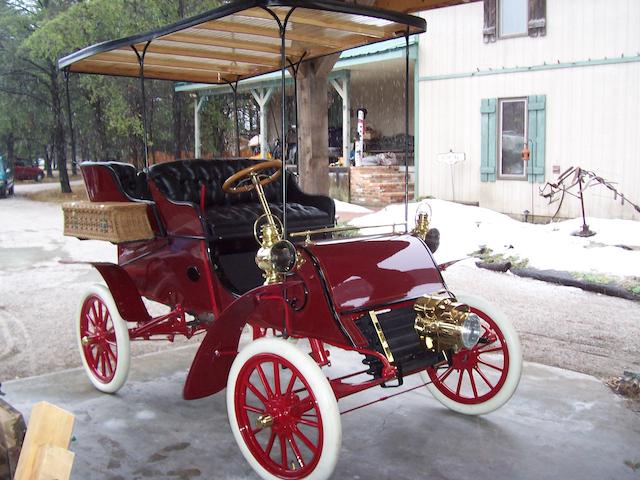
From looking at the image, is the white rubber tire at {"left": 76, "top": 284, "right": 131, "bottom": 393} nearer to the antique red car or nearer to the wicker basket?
the antique red car

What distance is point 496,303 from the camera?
6160mm

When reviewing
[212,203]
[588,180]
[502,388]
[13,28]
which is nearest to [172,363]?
[212,203]

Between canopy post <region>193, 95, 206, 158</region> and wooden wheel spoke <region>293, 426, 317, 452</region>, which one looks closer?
wooden wheel spoke <region>293, 426, 317, 452</region>

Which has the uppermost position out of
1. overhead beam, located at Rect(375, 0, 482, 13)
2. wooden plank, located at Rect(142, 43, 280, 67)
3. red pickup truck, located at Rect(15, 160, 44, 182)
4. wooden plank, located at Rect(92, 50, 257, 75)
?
overhead beam, located at Rect(375, 0, 482, 13)

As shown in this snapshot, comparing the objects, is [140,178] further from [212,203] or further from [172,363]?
[172,363]

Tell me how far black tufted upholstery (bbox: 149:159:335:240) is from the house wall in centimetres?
714

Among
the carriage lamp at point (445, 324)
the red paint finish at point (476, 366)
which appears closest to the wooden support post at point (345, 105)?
the red paint finish at point (476, 366)

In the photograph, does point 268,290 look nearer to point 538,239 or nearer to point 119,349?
point 119,349

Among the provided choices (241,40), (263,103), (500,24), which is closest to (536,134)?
(500,24)

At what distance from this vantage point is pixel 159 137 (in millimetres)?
18391

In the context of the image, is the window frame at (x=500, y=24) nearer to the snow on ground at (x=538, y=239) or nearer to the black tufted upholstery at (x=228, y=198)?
the snow on ground at (x=538, y=239)

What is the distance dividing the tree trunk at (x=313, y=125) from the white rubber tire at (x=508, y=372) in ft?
6.82

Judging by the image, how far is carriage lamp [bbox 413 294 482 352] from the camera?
2910mm

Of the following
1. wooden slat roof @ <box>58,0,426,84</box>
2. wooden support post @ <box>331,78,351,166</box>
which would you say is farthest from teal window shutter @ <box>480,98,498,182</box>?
wooden slat roof @ <box>58,0,426,84</box>
